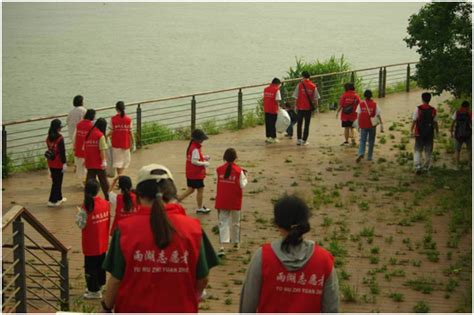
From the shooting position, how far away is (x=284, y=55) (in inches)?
2141

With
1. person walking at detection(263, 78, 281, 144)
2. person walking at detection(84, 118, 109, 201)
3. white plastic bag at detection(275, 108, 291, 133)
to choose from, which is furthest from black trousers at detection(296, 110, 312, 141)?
person walking at detection(84, 118, 109, 201)

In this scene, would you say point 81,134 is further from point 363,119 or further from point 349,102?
point 349,102

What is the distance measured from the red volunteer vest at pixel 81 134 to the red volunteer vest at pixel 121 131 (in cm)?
84

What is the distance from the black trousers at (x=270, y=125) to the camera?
20.1 metres

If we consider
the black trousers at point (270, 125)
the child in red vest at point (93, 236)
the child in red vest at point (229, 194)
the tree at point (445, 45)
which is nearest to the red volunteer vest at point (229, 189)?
the child in red vest at point (229, 194)

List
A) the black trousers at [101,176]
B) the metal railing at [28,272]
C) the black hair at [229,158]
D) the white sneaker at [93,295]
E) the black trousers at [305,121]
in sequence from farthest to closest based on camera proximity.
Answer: the black trousers at [305,121] < the black trousers at [101,176] < the black hair at [229,158] < the white sneaker at [93,295] < the metal railing at [28,272]

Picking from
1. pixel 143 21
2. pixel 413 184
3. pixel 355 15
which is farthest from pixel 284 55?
pixel 413 184

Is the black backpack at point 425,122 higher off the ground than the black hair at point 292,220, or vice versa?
the black backpack at point 425,122

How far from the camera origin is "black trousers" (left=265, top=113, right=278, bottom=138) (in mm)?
20141

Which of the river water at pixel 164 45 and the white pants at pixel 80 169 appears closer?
the white pants at pixel 80 169

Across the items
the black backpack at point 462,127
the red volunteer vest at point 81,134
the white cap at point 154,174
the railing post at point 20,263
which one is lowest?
the railing post at point 20,263

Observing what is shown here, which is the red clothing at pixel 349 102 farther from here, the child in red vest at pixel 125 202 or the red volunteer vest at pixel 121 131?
the child in red vest at pixel 125 202

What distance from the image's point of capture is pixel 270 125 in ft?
66.3

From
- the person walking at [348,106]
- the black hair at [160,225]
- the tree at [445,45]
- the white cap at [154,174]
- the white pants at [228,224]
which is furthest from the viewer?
the person walking at [348,106]
